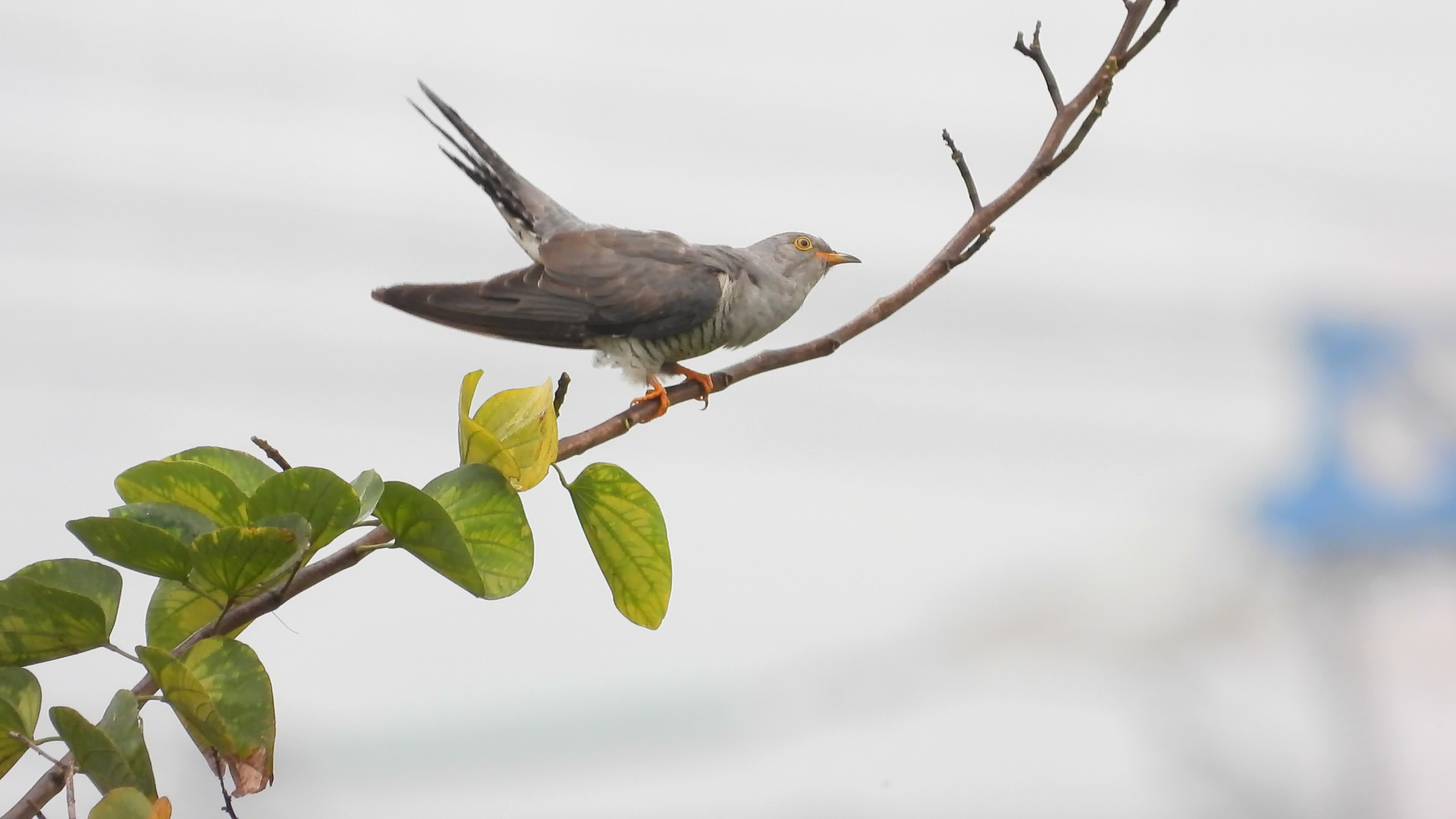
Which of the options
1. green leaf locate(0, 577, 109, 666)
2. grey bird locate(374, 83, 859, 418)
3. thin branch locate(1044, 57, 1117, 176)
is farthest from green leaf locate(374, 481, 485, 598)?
grey bird locate(374, 83, 859, 418)

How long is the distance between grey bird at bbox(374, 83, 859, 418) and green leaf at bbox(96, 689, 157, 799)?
5.96 ft

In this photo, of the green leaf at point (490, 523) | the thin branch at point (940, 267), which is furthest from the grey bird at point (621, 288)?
the green leaf at point (490, 523)

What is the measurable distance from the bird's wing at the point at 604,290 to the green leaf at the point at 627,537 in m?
1.49

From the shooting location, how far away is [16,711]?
1.03 metres

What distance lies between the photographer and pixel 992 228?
1.76 m

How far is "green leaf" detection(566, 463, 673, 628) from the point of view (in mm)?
1418

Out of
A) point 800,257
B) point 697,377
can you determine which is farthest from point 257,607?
point 800,257

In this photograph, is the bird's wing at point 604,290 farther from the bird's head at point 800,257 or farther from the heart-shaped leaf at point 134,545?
the heart-shaped leaf at point 134,545

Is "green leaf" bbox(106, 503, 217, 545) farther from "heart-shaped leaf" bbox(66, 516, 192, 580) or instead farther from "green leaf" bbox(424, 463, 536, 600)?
"green leaf" bbox(424, 463, 536, 600)

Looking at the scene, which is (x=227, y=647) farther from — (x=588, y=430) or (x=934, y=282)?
(x=934, y=282)

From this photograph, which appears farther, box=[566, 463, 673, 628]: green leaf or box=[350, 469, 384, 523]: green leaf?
box=[566, 463, 673, 628]: green leaf

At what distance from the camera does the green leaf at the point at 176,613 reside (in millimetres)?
1165

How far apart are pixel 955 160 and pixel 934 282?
0.28 metres

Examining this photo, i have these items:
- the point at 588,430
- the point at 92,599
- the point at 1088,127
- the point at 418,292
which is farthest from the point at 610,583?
the point at 418,292
